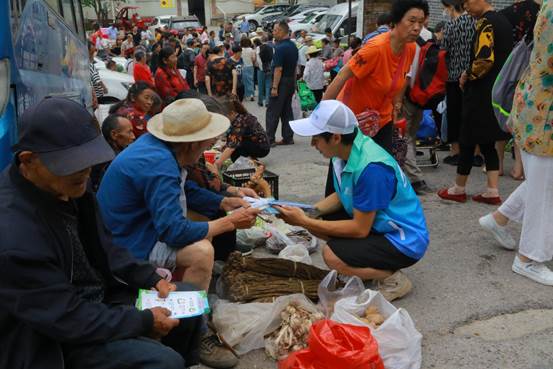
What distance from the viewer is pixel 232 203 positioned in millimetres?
3543

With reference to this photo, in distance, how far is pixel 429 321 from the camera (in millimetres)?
3400

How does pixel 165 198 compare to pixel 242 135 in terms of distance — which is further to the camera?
pixel 242 135

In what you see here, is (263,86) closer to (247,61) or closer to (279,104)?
(247,61)

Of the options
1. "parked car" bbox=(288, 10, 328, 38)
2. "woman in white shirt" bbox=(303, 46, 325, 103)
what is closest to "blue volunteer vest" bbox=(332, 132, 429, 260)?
"woman in white shirt" bbox=(303, 46, 325, 103)

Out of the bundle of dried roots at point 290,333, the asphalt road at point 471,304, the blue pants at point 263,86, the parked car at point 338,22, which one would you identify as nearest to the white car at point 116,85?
the blue pants at point 263,86

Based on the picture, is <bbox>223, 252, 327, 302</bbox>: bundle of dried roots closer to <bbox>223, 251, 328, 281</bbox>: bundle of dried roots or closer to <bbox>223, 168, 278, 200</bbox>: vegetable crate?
<bbox>223, 251, 328, 281</bbox>: bundle of dried roots

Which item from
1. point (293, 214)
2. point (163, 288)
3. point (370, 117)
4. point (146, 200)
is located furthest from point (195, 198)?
point (370, 117)

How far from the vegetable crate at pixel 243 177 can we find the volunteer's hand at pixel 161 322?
9.06 feet

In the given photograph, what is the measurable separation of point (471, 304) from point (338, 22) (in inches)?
674

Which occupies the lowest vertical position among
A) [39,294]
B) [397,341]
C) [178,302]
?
[397,341]

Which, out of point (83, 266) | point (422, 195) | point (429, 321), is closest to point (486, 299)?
point (429, 321)

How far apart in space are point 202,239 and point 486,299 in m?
1.94

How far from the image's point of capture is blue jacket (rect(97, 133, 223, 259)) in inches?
109

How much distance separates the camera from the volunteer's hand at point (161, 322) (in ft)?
7.23
